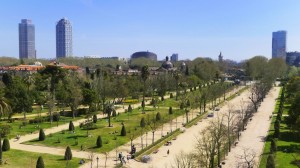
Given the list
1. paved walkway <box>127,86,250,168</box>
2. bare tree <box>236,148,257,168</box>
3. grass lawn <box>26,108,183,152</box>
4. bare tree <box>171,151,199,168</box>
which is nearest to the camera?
bare tree <box>171,151,199,168</box>

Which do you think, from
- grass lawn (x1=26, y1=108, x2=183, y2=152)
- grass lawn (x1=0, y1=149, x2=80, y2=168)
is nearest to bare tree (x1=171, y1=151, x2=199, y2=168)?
grass lawn (x1=0, y1=149, x2=80, y2=168)

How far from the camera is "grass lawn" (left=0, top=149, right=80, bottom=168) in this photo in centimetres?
4088

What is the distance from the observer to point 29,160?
42906mm

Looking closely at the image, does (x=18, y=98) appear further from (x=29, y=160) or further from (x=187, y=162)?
(x=187, y=162)

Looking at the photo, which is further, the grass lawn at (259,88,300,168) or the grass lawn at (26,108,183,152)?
the grass lawn at (26,108,183,152)

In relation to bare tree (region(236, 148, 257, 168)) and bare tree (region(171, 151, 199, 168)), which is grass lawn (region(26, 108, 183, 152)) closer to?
bare tree (region(171, 151, 199, 168))

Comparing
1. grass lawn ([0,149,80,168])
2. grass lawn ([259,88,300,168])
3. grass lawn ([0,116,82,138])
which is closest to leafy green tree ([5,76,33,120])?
grass lawn ([0,116,82,138])

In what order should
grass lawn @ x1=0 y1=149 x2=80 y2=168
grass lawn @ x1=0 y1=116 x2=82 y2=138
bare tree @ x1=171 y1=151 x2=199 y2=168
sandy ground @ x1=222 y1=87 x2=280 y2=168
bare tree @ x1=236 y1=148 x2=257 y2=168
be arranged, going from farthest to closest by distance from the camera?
grass lawn @ x1=0 y1=116 x2=82 y2=138 < sandy ground @ x1=222 y1=87 x2=280 y2=168 < grass lawn @ x1=0 y1=149 x2=80 y2=168 < bare tree @ x1=236 y1=148 x2=257 y2=168 < bare tree @ x1=171 y1=151 x2=199 y2=168

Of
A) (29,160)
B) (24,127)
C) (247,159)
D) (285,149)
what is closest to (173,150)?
(247,159)

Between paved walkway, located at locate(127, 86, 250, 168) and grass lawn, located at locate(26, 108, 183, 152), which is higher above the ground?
grass lawn, located at locate(26, 108, 183, 152)

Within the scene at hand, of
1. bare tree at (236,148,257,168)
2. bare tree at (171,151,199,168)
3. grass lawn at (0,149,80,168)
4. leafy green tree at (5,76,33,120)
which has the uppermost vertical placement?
leafy green tree at (5,76,33,120)

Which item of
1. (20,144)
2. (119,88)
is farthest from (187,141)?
(119,88)

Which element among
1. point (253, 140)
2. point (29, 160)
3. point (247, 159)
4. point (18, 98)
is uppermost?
point (18, 98)

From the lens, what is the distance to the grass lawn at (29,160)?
4088 centimetres
